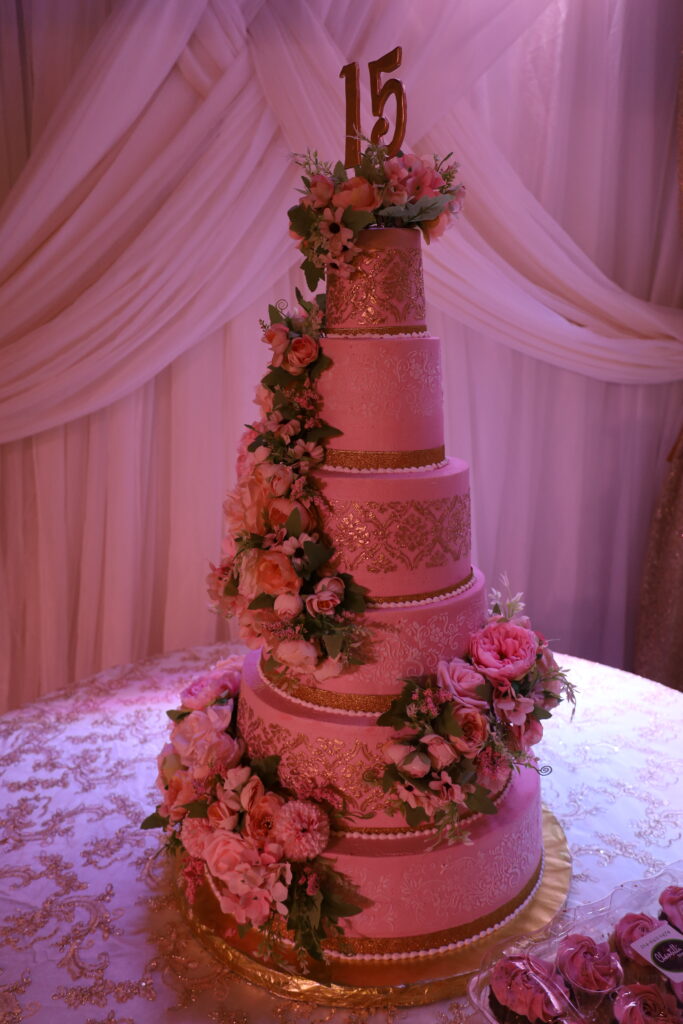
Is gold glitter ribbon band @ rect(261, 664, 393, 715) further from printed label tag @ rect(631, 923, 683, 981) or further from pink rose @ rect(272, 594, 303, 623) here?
printed label tag @ rect(631, 923, 683, 981)

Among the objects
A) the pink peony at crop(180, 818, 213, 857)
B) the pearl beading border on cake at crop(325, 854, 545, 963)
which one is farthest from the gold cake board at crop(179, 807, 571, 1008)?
the pink peony at crop(180, 818, 213, 857)

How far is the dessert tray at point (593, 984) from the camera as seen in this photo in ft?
5.46

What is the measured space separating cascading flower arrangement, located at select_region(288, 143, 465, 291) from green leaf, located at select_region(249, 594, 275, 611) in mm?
794

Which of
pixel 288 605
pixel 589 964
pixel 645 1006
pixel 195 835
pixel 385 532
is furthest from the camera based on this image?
pixel 195 835

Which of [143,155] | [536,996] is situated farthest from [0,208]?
[536,996]

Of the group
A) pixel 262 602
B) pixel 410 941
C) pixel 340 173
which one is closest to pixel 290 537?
pixel 262 602

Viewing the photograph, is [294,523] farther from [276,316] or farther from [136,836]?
[136,836]

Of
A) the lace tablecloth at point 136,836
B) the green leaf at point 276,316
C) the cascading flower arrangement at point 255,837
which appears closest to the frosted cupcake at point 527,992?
the lace tablecloth at point 136,836

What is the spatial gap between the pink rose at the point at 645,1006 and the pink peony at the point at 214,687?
4.10ft

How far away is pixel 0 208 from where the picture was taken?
133 inches

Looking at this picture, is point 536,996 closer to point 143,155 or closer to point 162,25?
point 143,155

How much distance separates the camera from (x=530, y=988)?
170 cm

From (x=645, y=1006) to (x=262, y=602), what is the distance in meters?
1.15

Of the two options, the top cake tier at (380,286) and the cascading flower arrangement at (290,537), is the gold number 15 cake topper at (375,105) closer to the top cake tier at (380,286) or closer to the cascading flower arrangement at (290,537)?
the top cake tier at (380,286)
